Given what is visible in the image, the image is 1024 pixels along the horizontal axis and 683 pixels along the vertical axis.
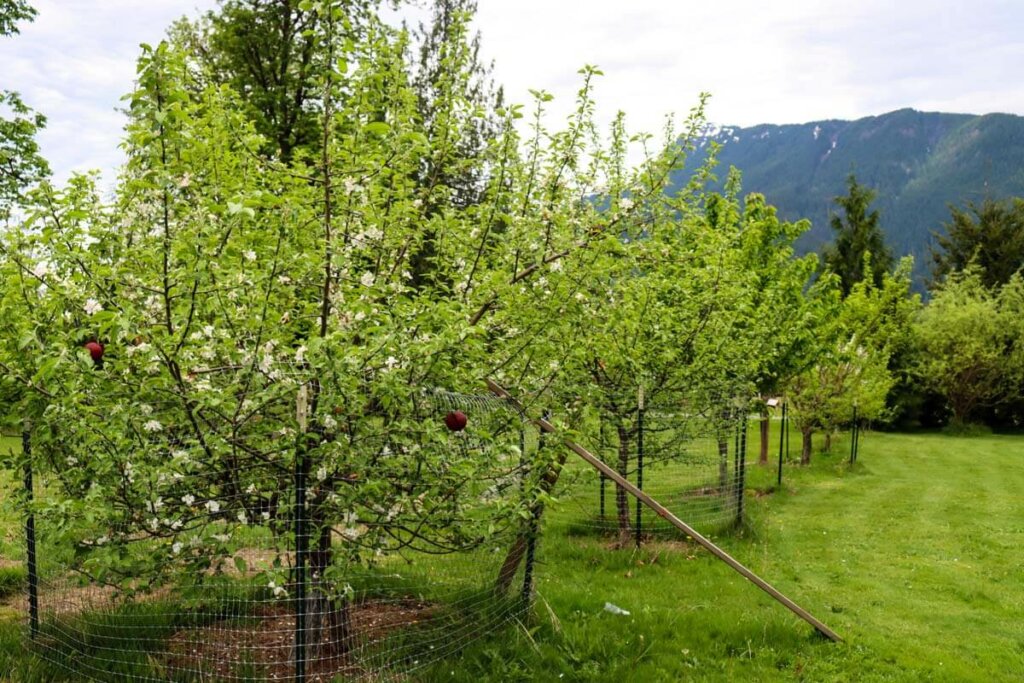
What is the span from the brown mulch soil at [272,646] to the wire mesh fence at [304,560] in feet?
0.05

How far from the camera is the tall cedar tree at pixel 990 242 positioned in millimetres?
44031

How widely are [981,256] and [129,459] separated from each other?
5225 cm

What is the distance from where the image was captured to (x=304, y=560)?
3992 mm

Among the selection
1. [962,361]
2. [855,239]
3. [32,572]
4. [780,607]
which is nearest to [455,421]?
[32,572]

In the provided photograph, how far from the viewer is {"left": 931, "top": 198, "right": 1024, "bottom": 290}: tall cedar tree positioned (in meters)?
44.0

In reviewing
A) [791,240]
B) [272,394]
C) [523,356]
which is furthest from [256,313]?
[791,240]

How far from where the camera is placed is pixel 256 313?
3771mm

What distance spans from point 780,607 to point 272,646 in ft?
16.8

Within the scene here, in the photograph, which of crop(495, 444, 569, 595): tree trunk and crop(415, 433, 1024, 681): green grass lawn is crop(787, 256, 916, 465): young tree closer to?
crop(415, 433, 1024, 681): green grass lawn

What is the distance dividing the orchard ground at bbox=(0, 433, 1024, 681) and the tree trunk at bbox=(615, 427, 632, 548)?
0.28 metres

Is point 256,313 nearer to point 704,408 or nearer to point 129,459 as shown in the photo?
point 129,459

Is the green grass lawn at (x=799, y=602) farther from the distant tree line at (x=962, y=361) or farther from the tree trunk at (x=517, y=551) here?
the distant tree line at (x=962, y=361)

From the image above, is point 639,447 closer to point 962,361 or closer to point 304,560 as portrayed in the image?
point 304,560

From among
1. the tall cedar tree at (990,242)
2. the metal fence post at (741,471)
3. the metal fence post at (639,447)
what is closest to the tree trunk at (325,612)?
the metal fence post at (639,447)
